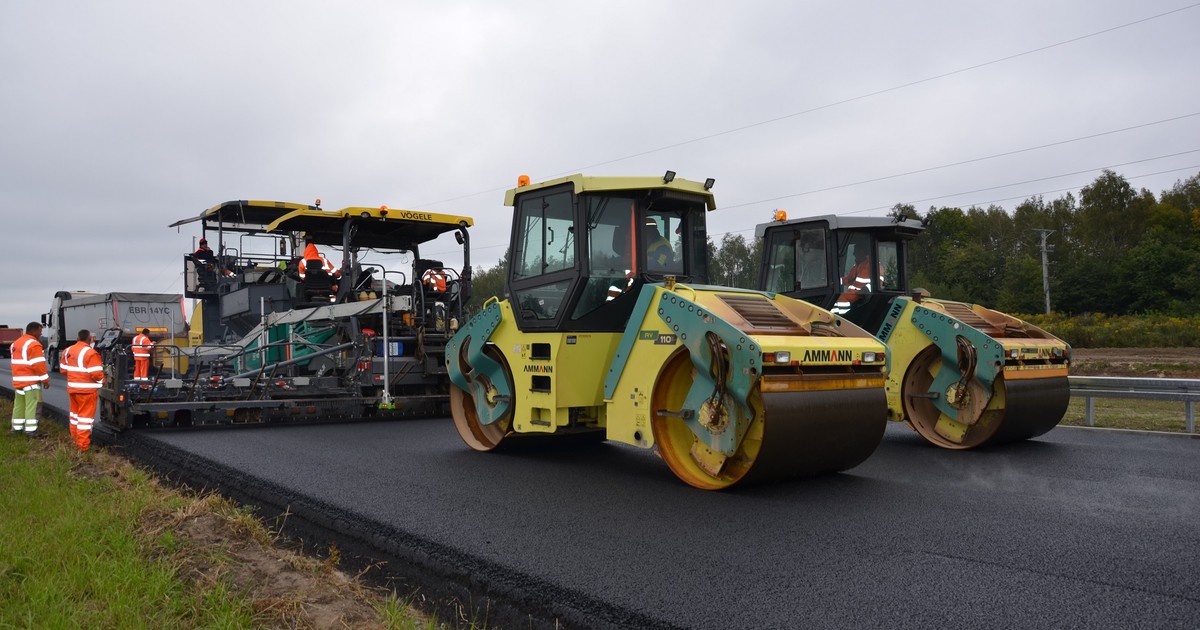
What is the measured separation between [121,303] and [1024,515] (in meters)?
22.0

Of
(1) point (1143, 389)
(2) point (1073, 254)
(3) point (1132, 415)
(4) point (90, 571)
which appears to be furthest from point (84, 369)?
(2) point (1073, 254)

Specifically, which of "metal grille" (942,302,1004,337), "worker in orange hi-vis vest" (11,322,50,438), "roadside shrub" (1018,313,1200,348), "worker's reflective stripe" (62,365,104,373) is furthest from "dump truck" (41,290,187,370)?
"roadside shrub" (1018,313,1200,348)

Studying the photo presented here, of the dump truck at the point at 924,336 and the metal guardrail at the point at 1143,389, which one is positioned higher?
the dump truck at the point at 924,336

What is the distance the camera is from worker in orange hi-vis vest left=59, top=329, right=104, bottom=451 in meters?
8.38

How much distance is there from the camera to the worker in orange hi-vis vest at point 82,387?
8.38m

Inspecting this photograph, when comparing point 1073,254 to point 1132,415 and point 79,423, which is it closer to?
point 1132,415

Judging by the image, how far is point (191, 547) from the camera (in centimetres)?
452

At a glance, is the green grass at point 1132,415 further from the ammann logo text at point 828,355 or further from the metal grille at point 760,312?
the metal grille at point 760,312

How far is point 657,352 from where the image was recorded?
5480 mm

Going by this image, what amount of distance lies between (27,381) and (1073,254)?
46.0 metres

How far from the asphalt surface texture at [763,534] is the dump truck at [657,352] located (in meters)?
0.32

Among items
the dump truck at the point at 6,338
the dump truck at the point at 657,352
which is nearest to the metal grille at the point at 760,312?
the dump truck at the point at 657,352

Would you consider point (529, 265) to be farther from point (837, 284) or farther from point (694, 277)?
point (837, 284)

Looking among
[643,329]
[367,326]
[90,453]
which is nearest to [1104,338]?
[367,326]
